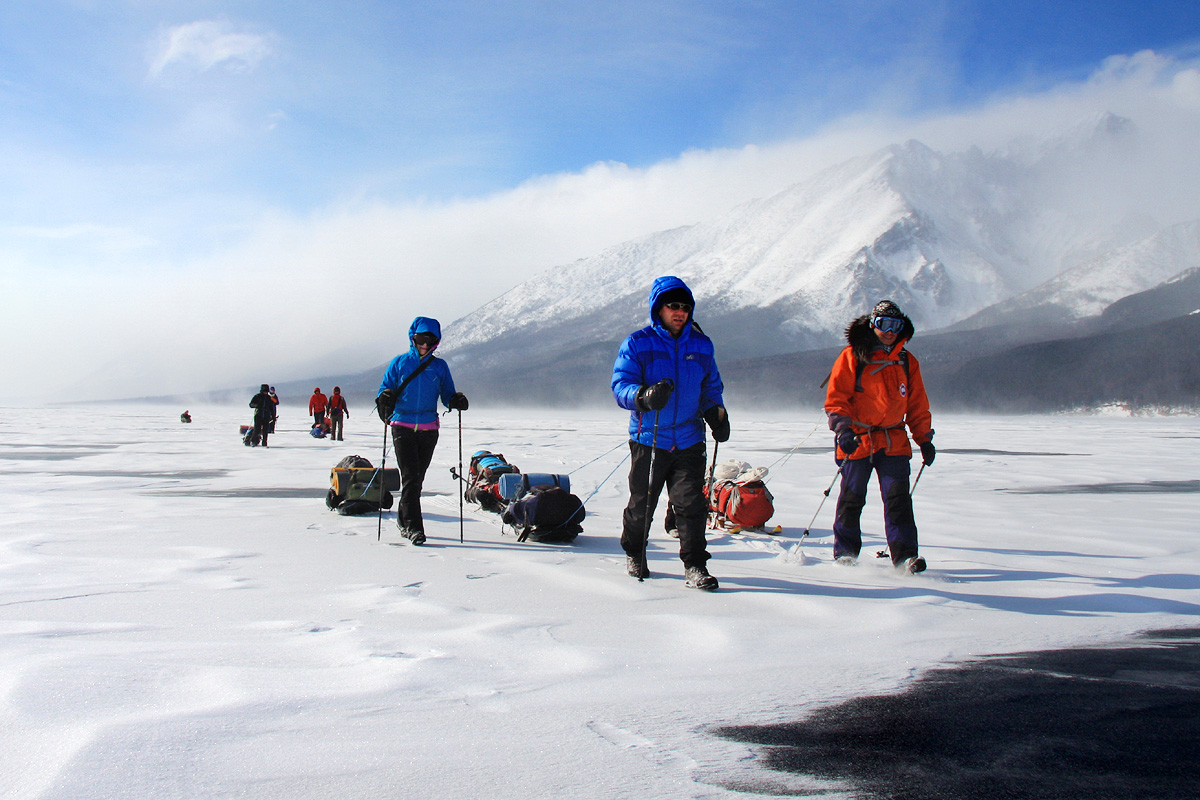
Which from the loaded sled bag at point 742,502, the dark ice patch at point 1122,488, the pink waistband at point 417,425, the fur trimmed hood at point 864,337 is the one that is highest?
the fur trimmed hood at point 864,337

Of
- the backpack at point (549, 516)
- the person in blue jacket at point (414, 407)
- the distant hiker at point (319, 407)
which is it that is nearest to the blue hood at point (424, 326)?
the person in blue jacket at point (414, 407)

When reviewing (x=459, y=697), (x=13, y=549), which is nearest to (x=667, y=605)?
(x=459, y=697)

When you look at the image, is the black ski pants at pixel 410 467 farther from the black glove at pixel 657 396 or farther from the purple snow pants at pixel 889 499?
the purple snow pants at pixel 889 499

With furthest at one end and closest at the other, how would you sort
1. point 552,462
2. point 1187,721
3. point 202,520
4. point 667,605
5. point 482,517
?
point 552,462, point 482,517, point 202,520, point 667,605, point 1187,721

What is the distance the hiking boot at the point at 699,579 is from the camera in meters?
4.43

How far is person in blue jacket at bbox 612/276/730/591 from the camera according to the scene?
4.56 meters

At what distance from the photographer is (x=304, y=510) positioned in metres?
7.86

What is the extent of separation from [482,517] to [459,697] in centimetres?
513

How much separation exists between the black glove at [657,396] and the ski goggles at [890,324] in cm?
171

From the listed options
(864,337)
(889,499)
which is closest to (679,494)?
(889,499)

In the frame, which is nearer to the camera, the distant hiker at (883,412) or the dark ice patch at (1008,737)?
the dark ice patch at (1008,737)

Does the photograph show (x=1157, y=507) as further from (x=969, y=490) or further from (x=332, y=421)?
(x=332, y=421)

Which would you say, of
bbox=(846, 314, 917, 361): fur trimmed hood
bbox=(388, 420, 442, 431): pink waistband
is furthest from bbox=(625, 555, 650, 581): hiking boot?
bbox=(388, 420, 442, 431): pink waistband

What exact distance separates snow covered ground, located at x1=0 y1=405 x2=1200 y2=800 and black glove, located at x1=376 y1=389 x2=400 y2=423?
3.33 feet
